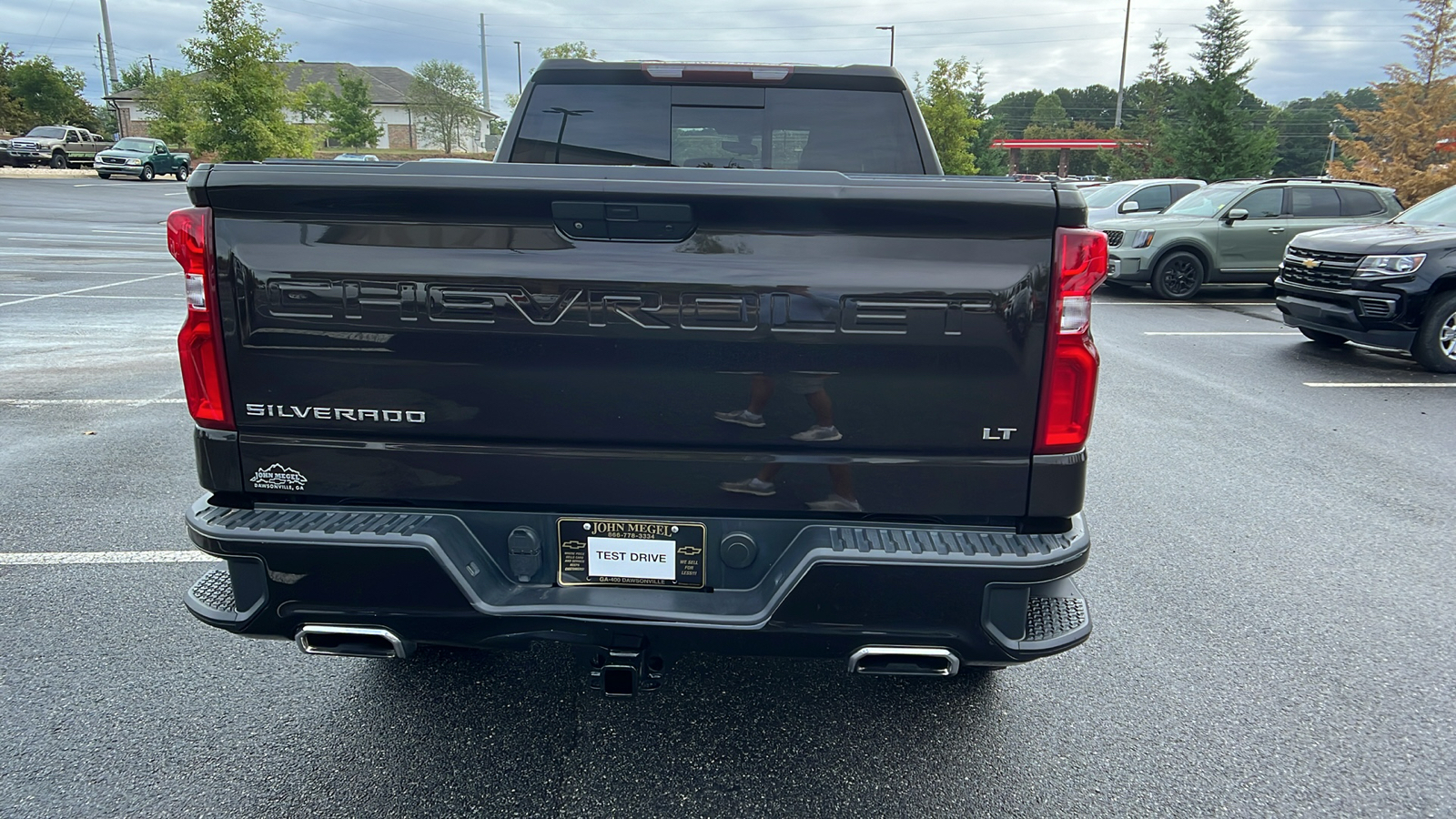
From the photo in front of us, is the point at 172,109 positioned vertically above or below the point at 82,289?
above

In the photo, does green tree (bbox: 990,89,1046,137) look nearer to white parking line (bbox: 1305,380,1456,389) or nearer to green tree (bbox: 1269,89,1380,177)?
green tree (bbox: 1269,89,1380,177)

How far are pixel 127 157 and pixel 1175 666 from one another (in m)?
45.4

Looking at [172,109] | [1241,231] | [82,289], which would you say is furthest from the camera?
[172,109]

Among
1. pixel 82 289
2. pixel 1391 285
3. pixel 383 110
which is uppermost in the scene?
pixel 383 110

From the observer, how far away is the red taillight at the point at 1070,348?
7.18 feet

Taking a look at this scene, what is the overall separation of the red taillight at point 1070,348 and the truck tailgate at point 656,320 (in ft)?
0.13

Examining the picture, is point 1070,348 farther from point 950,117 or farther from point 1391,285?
point 950,117

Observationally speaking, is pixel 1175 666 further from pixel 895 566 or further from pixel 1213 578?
pixel 895 566

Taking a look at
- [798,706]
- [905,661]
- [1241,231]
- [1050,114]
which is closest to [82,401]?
[798,706]

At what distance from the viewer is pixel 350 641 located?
2479 millimetres

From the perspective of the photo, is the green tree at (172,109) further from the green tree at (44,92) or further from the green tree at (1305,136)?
the green tree at (1305,136)

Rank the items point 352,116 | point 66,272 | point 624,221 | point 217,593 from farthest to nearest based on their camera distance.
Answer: point 352,116 → point 66,272 → point 217,593 → point 624,221

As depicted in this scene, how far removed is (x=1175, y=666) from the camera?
3.42m

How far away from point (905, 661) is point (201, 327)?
1998mm
